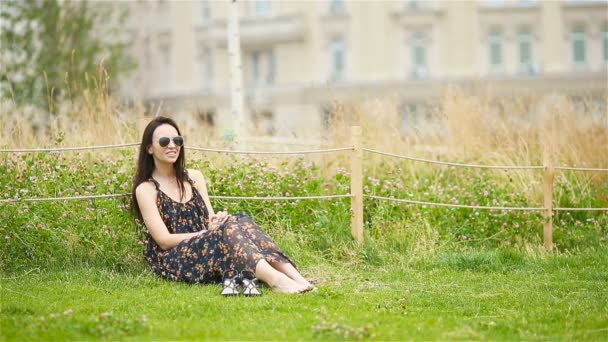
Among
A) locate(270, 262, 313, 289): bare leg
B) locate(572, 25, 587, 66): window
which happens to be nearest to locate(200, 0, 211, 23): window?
locate(572, 25, 587, 66): window

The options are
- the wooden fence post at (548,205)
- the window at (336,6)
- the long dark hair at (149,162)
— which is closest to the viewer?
the long dark hair at (149,162)

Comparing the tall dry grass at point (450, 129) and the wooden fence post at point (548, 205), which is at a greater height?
the tall dry grass at point (450, 129)

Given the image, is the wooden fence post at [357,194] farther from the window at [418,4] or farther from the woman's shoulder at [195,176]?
the window at [418,4]

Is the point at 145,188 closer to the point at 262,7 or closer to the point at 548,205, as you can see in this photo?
the point at 548,205

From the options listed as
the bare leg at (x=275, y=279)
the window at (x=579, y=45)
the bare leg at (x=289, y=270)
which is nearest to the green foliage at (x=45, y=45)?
the bare leg at (x=289, y=270)

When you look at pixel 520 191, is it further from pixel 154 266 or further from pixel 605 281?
pixel 154 266

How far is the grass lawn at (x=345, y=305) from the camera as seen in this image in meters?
5.24

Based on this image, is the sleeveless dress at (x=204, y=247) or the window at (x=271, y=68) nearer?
the sleeveless dress at (x=204, y=247)

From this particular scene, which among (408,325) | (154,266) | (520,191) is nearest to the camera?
(408,325)

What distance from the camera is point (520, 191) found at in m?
9.36

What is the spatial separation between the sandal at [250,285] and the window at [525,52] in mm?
26066

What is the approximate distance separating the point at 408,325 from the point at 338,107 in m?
4.66

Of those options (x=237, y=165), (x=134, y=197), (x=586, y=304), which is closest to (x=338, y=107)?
(x=237, y=165)

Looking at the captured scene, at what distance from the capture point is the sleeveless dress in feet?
21.0
